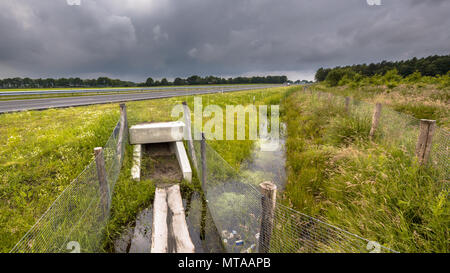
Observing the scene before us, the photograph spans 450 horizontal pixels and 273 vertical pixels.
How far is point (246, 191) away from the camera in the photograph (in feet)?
10.4

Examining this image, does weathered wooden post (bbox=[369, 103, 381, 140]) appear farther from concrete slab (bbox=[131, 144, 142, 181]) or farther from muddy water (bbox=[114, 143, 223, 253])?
concrete slab (bbox=[131, 144, 142, 181])

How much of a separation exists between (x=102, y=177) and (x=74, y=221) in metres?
0.75

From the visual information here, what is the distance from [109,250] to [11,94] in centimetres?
2260

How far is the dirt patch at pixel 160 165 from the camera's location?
544 centimetres

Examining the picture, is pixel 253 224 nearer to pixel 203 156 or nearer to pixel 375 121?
pixel 203 156

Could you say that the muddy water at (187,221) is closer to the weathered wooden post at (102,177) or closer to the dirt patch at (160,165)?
the dirt patch at (160,165)

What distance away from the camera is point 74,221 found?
286 cm

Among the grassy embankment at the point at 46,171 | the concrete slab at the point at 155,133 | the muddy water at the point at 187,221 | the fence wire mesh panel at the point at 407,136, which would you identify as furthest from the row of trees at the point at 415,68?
the grassy embankment at the point at 46,171

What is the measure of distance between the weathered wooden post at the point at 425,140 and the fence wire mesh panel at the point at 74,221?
18.7 ft

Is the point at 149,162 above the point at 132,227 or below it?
above

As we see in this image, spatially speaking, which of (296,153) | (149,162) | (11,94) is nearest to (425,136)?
(296,153)

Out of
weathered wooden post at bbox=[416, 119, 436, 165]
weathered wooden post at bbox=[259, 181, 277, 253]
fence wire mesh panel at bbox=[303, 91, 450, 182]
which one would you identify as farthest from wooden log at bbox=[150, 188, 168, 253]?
weathered wooden post at bbox=[416, 119, 436, 165]

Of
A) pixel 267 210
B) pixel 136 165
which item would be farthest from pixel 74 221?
pixel 267 210
